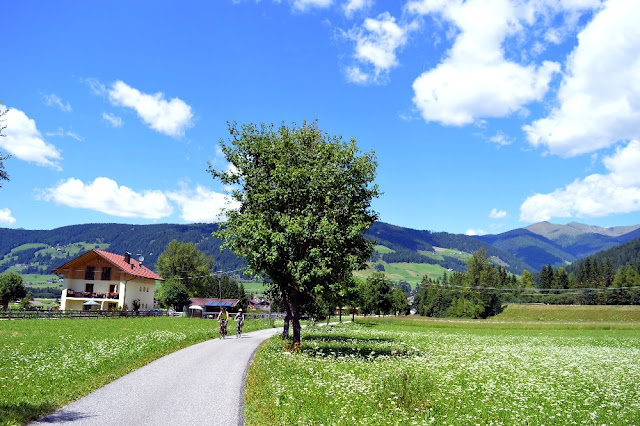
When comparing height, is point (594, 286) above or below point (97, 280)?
below

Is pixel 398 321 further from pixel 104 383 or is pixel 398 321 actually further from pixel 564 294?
pixel 564 294

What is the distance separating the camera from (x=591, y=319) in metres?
107

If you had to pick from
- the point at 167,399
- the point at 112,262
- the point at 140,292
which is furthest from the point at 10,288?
the point at 167,399

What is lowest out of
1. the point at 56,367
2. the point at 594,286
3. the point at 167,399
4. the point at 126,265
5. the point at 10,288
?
the point at 167,399

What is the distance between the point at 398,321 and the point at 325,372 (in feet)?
237

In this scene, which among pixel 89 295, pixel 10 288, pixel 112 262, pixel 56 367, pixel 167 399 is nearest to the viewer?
pixel 167 399

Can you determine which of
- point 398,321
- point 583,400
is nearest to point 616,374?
point 583,400

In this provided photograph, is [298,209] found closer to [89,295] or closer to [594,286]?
[89,295]

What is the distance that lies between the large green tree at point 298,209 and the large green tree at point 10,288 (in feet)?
299

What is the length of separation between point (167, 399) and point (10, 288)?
103 metres

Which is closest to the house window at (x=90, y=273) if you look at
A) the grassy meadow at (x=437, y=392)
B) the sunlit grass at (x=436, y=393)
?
the grassy meadow at (x=437, y=392)

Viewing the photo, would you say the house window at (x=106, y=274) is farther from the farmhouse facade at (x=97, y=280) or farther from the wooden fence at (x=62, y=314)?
the wooden fence at (x=62, y=314)

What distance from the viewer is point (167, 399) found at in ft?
45.8

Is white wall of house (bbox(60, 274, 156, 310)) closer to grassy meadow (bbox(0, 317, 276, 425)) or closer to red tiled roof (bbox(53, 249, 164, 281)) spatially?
red tiled roof (bbox(53, 249, 164, 281))
